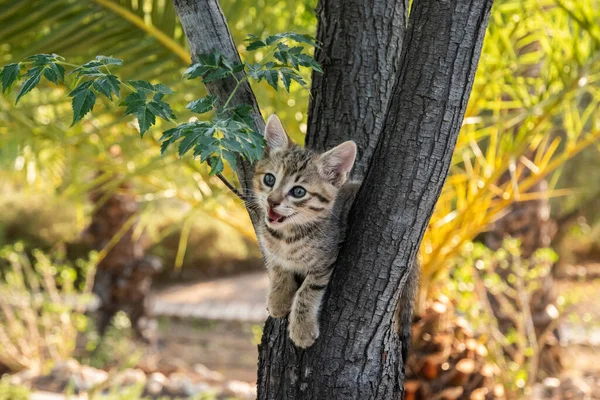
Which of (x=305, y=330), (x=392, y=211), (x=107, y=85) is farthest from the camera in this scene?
(x=305, y=330)

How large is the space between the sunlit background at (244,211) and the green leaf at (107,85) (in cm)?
32

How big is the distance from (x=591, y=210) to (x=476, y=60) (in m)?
9.21

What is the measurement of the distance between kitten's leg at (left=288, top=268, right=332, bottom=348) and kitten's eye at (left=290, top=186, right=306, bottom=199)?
26 centimetres

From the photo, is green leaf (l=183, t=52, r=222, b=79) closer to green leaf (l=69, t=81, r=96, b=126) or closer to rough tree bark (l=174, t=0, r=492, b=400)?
rough tree bark (l=174, t=0, r=492, b=400)

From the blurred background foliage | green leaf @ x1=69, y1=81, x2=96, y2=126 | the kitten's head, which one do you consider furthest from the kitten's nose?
the blurred background foliage

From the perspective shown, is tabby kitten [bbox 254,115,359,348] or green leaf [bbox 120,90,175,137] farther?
tabby kitten [bbox 254,115,359,348]

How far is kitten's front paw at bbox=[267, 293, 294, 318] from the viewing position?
209cm

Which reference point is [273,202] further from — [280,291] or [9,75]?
[9,75]

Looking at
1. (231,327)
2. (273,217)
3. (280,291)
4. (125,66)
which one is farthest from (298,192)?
(231,327)

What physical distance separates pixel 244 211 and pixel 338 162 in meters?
2.18

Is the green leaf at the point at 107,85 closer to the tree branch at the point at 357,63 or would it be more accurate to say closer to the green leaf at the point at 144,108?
the green leaf at the point at 144,108

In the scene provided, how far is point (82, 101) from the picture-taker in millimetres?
1461

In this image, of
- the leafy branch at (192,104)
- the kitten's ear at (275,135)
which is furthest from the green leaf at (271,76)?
the kitten's ear at (275,135)

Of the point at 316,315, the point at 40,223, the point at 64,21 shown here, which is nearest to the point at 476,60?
the point at 316,315
